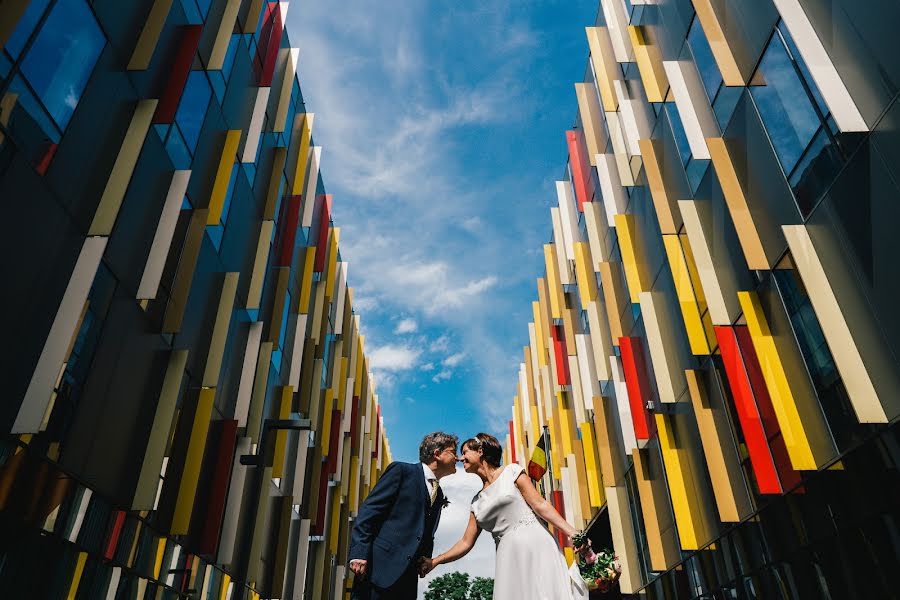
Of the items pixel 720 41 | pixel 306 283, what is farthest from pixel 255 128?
pixel 720 41

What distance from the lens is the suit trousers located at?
4.36 meters

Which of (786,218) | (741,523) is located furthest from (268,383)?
(786,218)

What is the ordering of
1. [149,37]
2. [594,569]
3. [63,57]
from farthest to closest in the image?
[149,37]
[63,57]
[594,569]

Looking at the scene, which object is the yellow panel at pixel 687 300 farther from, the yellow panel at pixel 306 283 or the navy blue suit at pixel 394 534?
the yellow panel at pixel 306 283

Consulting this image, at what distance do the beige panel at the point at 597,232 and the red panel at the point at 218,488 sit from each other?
12.2 m

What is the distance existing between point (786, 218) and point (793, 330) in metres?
1.74

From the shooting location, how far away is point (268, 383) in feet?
55.5

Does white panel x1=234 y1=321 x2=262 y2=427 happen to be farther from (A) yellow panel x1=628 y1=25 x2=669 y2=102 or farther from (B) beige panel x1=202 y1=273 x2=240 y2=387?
(A) yellow panel x1=628 y1=25 x2=669 y2=102

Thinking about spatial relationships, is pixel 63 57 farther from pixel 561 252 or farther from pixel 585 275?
pixel 561 252

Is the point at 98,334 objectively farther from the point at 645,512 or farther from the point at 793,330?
the point at 645,512

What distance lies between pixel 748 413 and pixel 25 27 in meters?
11.8

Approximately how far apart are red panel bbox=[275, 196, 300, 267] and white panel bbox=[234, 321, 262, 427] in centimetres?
321

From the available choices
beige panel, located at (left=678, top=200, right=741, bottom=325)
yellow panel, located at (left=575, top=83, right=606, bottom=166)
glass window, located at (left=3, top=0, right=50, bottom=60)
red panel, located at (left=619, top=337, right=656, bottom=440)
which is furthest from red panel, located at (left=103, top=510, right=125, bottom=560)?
yellow panel, located at (left=575, top=83, right=606, bottom=166)

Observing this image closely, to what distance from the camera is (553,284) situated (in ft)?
89.9
